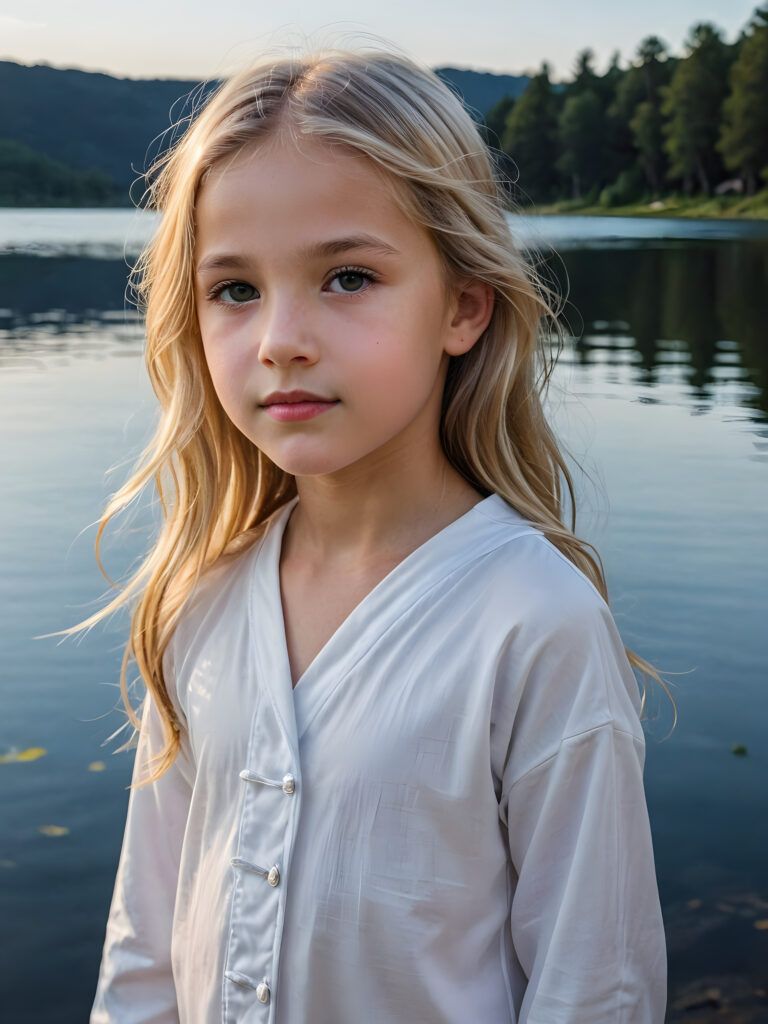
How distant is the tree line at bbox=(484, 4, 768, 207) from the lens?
62.6 metres

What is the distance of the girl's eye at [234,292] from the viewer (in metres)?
1.69

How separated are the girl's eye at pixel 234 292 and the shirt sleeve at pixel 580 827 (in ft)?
2.08

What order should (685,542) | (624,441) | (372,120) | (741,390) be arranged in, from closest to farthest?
1. (372,120)
2. (685,542)
3. (624,441)
4. (741,390)

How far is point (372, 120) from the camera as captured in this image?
1657 mm

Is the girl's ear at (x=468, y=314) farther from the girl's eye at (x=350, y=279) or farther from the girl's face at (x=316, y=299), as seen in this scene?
the girl's eye at (x=350, y=279)

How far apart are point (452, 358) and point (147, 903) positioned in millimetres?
997

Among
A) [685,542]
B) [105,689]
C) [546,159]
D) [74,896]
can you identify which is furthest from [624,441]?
[546,159]

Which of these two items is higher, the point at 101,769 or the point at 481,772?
the point at 481,772

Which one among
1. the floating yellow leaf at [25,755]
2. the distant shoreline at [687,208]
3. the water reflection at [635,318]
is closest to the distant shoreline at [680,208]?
the distant shoreline at [687,208]

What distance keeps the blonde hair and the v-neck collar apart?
0.14 m

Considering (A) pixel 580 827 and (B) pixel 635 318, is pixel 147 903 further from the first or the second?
(B) pixel 635 318

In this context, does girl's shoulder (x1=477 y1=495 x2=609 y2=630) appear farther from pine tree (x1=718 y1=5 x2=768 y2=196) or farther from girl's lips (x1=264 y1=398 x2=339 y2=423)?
pine tree (x1=718 y1=5 x2=768 y2=196)

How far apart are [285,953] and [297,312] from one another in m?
0.85

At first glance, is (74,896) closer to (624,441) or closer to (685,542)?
(685,542)
